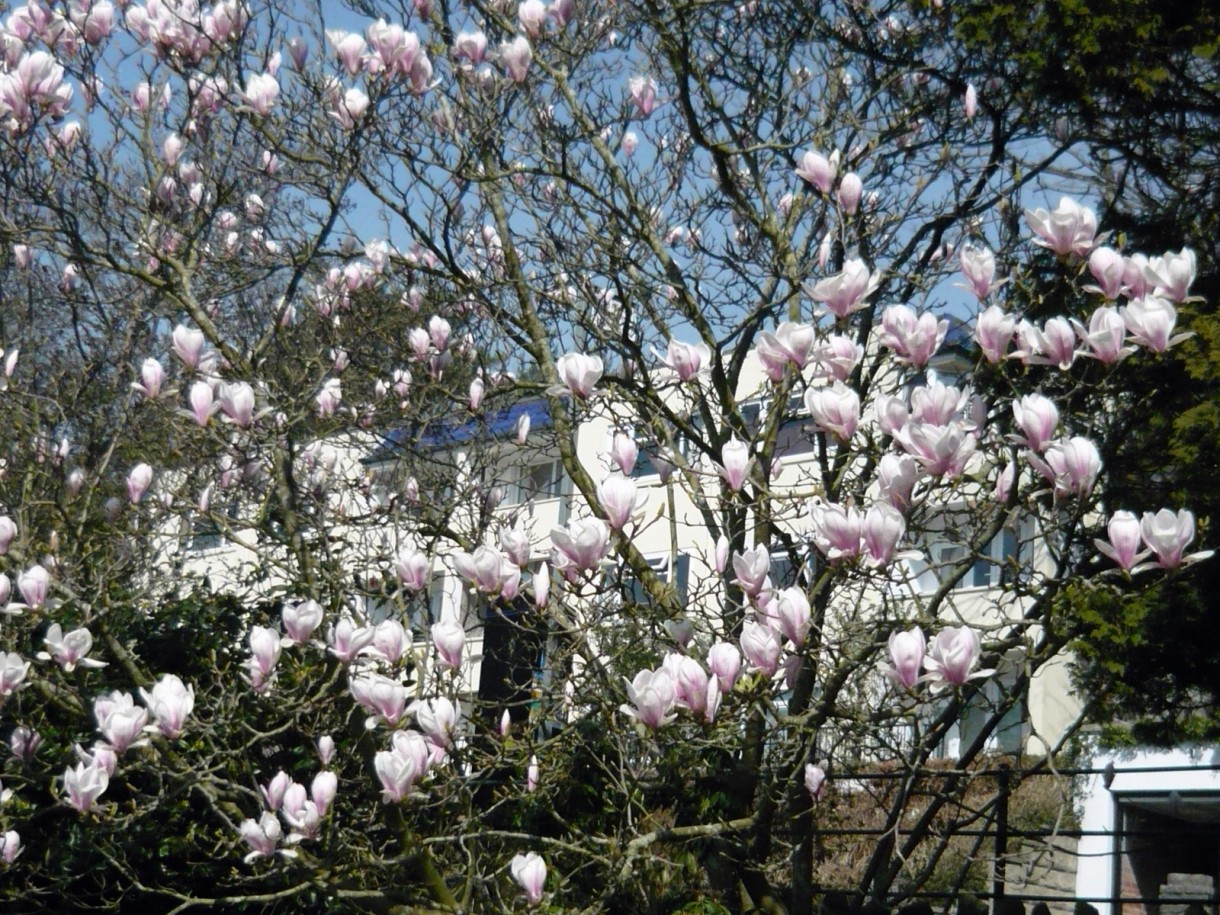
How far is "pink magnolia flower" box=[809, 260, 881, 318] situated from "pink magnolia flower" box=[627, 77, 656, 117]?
2.98 metres

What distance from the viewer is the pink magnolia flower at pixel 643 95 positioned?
6.01m

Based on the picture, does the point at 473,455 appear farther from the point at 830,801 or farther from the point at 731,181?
the point at 830,801

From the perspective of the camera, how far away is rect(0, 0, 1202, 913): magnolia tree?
3.30 metres

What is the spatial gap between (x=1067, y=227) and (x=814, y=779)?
170 cm

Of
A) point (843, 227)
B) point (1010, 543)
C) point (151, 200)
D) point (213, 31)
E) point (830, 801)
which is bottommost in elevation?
point (830, 801)

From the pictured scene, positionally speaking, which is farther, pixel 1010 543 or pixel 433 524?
pixel 1010 543

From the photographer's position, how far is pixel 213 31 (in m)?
5.09

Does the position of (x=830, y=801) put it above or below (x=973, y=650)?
above

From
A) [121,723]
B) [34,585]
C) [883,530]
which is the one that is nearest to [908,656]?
[883,530]

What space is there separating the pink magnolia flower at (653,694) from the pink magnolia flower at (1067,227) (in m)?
1.33

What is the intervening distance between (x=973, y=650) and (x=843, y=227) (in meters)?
1.68

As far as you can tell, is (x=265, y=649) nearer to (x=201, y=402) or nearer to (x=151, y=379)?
(x=201, y=402)

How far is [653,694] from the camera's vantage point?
3.03 metres

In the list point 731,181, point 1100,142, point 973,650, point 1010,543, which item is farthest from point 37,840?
point 1010,543
